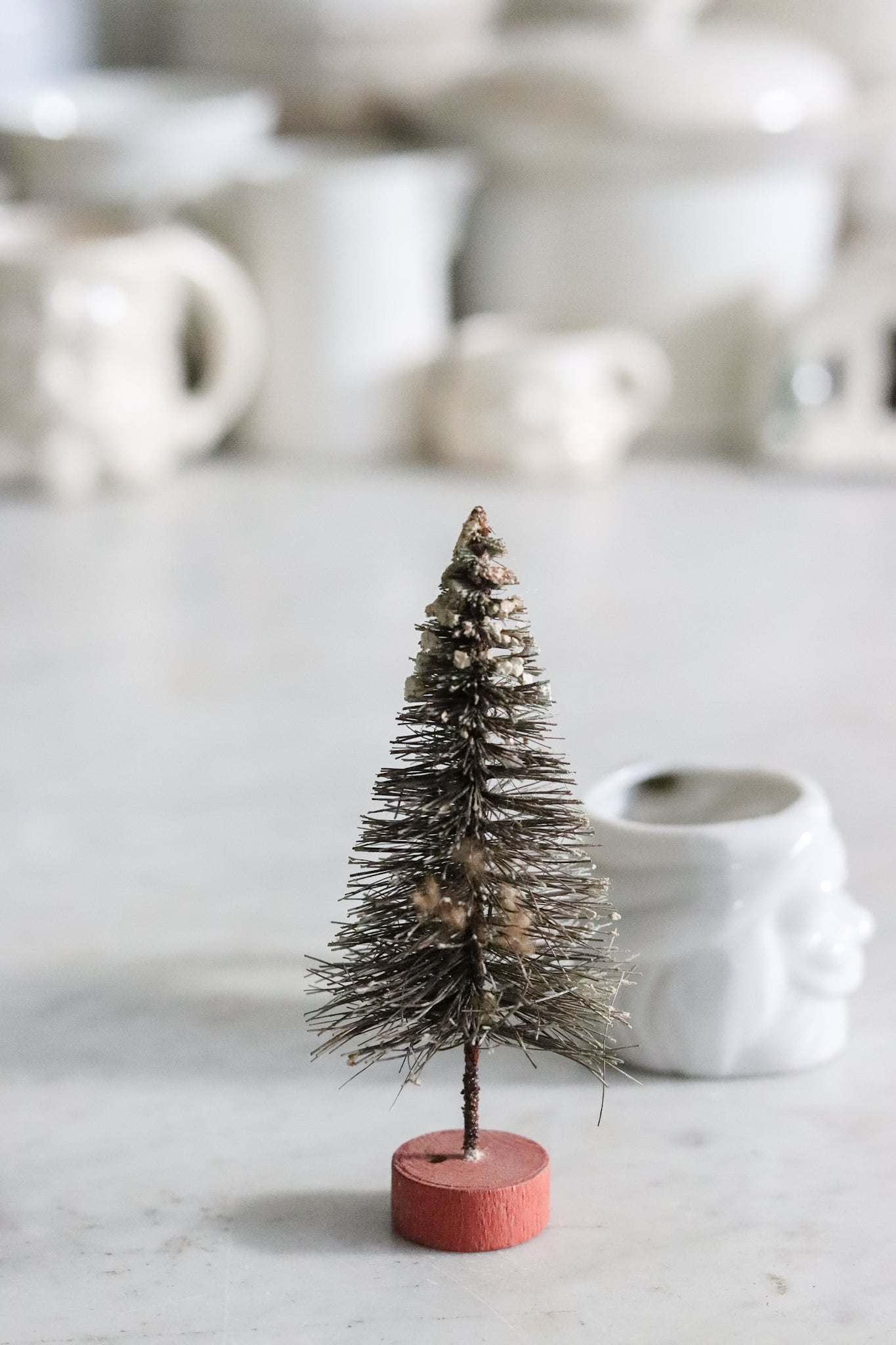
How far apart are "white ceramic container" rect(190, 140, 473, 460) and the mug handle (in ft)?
0.09

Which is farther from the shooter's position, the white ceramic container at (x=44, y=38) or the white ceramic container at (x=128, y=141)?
the white ceramic container at (x=44, y=38)

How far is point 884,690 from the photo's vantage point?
2.98 feet

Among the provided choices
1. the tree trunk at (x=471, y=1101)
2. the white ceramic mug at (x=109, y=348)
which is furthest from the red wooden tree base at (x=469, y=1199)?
the white ceramic mug at (x=109, y=348)

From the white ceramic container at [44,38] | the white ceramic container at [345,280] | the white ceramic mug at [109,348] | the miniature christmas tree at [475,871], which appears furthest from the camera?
the white ceramic container at [44,38]

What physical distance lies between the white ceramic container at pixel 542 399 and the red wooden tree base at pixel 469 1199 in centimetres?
88

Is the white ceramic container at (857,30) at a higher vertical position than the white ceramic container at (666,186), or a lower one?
higher

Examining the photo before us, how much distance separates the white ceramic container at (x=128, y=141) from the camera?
125cm

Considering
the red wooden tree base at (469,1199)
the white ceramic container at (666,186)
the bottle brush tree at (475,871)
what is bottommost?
the red wooden tree base at (469,1199)

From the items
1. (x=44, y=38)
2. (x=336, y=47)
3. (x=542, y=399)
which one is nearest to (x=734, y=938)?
(x=542, y=399)

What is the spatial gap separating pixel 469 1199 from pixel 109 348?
0.89 metres

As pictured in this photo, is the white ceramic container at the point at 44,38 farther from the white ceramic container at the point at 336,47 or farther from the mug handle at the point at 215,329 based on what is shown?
the mug handle at the point at 215,329

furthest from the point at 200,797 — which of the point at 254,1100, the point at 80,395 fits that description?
the point at 80,395

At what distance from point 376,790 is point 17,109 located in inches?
40.7

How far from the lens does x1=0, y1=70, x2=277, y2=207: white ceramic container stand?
125 centimetres
